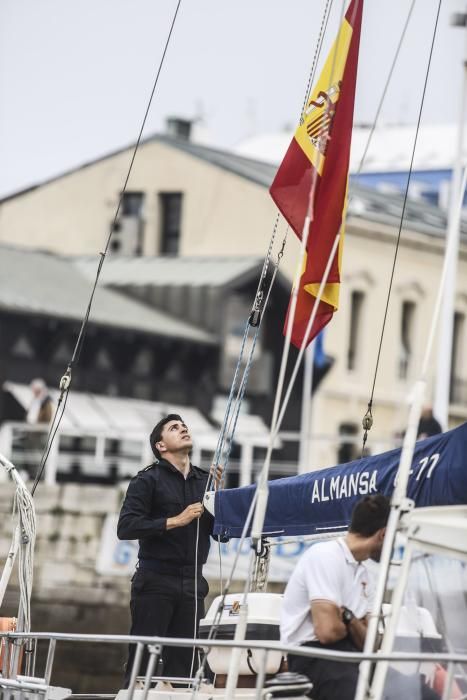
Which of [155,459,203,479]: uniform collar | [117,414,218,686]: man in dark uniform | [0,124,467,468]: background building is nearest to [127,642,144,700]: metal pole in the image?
[117,414,218,686]: man in dark uniform

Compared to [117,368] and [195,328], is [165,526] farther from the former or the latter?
[195,328]

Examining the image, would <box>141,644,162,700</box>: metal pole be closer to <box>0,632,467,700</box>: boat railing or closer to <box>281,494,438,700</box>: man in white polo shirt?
<box>0,632,467,700</box>: boat railing

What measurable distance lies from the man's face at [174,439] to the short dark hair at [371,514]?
2.24 metres

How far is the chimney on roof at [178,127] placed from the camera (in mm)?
55750

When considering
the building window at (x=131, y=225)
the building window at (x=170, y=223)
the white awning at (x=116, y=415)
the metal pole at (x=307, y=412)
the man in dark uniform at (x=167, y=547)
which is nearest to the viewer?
the man in dark uniform at (x=167, y=547)

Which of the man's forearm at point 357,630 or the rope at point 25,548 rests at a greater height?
the rope at point 25,548

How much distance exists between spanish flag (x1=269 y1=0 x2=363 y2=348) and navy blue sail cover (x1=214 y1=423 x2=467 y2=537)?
97cm

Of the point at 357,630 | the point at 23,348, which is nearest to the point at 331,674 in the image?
the point at 357,630

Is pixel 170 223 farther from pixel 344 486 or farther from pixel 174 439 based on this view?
pixel 344 486

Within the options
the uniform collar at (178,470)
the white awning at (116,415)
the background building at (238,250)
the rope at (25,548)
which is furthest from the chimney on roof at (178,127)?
the uniform collar at (178,470)

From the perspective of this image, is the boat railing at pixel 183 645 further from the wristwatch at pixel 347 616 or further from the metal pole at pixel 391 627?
the wristwatch at pixel 347 616

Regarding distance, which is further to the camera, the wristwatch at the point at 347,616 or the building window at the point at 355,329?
the building window at the point at 355,329

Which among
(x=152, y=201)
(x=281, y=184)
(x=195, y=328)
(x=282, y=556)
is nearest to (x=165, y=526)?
(x=281, y=184)

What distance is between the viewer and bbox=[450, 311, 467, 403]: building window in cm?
5119
